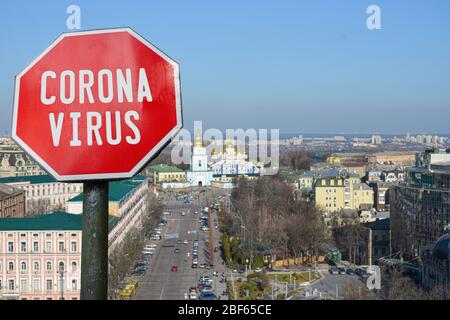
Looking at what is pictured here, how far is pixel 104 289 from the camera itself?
2.30ft

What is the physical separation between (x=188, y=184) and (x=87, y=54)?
24996mm

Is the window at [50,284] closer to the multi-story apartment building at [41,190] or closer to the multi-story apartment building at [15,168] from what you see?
the multi-story apartment building at [41,190]

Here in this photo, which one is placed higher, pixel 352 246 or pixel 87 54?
pixel 87 54

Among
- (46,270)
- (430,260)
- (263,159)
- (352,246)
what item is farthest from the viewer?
(263,159)

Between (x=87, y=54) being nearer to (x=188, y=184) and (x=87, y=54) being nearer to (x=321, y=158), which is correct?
(x=188, y=184)

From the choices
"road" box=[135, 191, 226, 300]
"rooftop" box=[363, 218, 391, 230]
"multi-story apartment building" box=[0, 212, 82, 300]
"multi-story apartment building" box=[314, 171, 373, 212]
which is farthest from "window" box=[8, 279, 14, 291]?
"multi-story apartment building" box=[314, 171, 373, 212]

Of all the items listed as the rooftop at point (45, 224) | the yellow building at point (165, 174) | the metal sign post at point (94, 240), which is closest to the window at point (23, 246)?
the rooftop at point (45, 224)

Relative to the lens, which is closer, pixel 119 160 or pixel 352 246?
pixel 119 160

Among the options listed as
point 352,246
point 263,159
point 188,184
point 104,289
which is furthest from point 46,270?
point 263,159

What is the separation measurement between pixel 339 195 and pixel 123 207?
6343 millimetres
